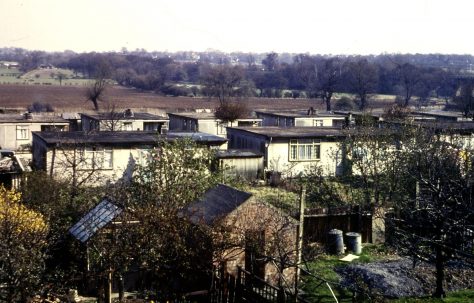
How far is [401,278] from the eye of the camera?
1478 cm

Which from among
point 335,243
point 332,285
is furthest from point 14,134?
point 332,285

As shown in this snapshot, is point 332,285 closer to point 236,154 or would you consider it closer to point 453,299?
point 453,299

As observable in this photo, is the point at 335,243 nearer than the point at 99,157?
Yes

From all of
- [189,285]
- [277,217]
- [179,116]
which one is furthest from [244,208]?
[179,116]

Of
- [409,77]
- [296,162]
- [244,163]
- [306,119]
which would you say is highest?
[409,77]

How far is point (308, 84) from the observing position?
112875 mm

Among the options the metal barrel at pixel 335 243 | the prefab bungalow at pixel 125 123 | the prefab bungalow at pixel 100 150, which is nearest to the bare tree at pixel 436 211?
the metal barrel at pixel 335 243

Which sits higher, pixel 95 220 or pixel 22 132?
pixel 22 132

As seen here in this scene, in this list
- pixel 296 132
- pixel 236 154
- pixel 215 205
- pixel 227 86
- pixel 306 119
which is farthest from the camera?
pixel 227 86

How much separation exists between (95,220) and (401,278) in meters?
7.38

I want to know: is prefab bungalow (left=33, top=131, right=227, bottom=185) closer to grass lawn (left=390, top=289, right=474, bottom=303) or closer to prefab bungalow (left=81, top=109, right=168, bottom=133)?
prefab bungalow (left=81, top=109, right=168, bottom=133)

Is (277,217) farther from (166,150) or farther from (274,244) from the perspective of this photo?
(166,150)

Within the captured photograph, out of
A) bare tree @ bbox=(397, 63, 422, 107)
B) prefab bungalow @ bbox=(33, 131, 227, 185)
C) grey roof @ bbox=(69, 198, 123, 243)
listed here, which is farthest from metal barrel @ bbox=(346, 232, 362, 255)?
bare tree @ bbox=(397, 63, 422, 107)

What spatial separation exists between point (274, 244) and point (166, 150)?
6.84m
